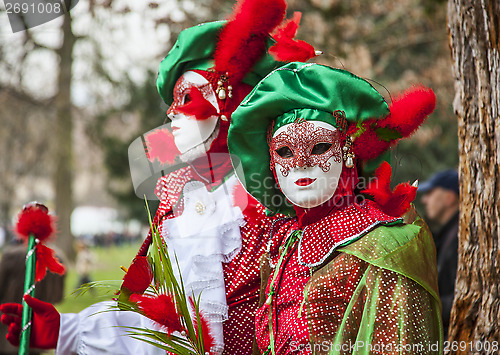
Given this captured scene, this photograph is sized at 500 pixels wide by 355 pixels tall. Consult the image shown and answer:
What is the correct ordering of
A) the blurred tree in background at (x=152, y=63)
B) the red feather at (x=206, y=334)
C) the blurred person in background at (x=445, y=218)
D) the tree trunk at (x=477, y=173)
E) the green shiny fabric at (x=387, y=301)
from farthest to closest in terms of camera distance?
the blurred tree in background at (x=152, y=63) < the blurred person in background at (x=445, y=218) < the tree trunk at (x=477, y=173) < the red feather at (x=206, y=334) < the green shiny fabric at (x=387, y=301)

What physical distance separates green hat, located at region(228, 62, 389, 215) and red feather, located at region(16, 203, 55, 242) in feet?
3.74

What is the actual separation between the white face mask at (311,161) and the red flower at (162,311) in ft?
2.09

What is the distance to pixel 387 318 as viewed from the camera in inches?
70.4

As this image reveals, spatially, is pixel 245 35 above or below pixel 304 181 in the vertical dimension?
above

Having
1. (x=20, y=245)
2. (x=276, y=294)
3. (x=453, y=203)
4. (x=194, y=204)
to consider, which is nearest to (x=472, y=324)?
(x=276, y=294)

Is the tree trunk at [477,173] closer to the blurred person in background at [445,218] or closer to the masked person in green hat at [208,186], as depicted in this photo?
the masked person in green hat at [208,186]

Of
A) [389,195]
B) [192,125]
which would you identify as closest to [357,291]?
[389,195]

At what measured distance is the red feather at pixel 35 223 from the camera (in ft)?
8.87

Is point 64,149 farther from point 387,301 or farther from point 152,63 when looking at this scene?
point 387,301

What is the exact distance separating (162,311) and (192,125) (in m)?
0.93

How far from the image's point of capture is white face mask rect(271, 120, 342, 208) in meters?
2.03

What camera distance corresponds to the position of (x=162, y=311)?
80.9 inches

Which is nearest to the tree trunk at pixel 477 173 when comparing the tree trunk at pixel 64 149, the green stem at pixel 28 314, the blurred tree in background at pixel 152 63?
the blurred tree in background at pixel 152 63

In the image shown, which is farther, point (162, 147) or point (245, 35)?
point (162, 147)
